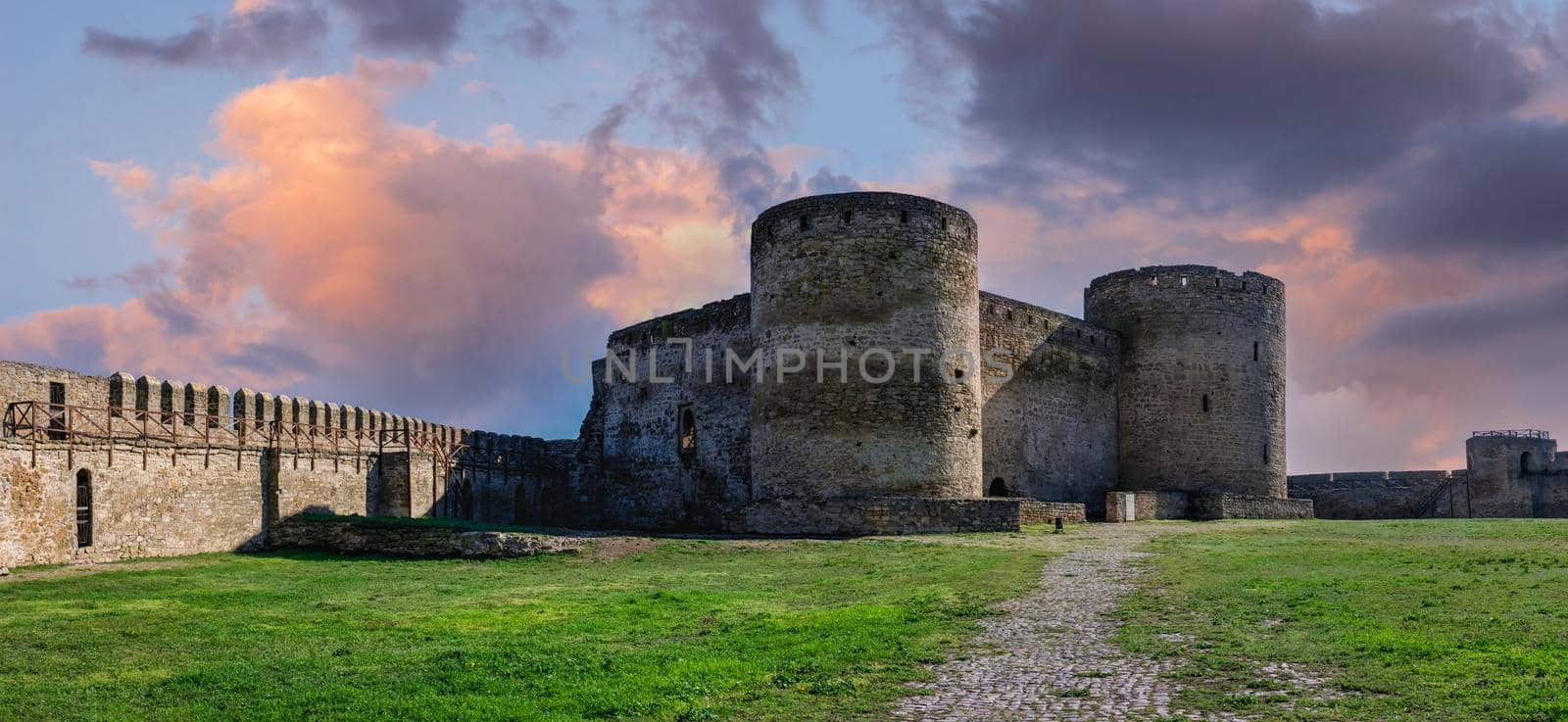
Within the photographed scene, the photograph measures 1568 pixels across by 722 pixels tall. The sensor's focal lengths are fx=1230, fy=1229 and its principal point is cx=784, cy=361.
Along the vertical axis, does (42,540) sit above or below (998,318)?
below

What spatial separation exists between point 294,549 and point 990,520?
13.5 metres

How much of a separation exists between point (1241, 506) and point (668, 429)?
649 inches

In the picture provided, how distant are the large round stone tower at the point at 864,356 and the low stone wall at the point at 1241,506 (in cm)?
1057

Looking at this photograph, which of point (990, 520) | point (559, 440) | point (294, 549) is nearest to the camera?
point (294, 549)

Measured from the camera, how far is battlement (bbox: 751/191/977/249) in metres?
26.7

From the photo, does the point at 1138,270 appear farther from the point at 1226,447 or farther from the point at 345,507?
the point at 345,507

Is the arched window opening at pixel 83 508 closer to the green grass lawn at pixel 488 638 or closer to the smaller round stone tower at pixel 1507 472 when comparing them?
the green grass lawn at pixel 488 638

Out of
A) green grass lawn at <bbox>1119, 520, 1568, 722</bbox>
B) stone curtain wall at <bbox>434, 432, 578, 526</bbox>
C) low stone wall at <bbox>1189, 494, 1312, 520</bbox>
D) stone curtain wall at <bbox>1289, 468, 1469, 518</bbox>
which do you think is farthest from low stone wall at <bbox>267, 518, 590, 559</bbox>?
stone curtain wall at <bbox>1289, 468, 1469, 518</bbox>

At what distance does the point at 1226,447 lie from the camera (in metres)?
37.4

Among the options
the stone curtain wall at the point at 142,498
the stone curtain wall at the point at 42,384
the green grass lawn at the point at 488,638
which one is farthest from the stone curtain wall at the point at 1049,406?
the stone curtain wall at the point at 42,384

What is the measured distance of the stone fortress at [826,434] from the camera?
67.5 ft

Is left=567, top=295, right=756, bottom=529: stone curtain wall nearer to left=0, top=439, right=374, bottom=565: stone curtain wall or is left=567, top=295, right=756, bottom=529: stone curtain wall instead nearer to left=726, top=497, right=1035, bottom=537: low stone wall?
left=726, top=497, right=1035, bottom=537: low stone wall

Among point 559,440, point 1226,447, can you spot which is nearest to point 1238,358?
point 1226,447

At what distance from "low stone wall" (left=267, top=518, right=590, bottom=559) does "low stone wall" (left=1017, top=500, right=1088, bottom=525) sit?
10042mm
